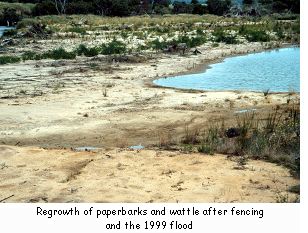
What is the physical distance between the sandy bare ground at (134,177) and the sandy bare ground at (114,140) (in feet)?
0.05

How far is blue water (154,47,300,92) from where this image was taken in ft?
49.0

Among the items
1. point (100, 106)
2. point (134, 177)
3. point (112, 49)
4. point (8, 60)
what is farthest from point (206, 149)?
point (112, 49)

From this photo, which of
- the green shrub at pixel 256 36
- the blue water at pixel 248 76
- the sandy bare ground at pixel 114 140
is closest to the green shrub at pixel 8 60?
the sandy bare ground at pixel 114 140

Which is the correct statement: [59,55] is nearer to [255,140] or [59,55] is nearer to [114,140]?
[114,140]

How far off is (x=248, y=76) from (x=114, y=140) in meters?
8.80

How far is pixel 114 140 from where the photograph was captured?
31.2ft

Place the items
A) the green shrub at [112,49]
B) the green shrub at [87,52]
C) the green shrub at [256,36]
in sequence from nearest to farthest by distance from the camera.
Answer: the green shrub at [87,52]
the green shrub at [112,49]
the green shrub at [256,36]

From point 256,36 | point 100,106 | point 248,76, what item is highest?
point 256,36

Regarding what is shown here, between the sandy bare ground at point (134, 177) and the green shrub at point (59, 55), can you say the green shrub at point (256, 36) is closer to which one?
the green shrub at point (59, 55)

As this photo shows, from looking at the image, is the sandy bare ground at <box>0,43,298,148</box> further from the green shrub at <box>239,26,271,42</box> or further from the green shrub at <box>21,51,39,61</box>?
the green shrub at <box>239,26,271,42</box>

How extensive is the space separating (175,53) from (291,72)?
7094 mm

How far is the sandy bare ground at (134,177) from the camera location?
6.55 m

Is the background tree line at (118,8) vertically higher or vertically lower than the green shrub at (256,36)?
higher
